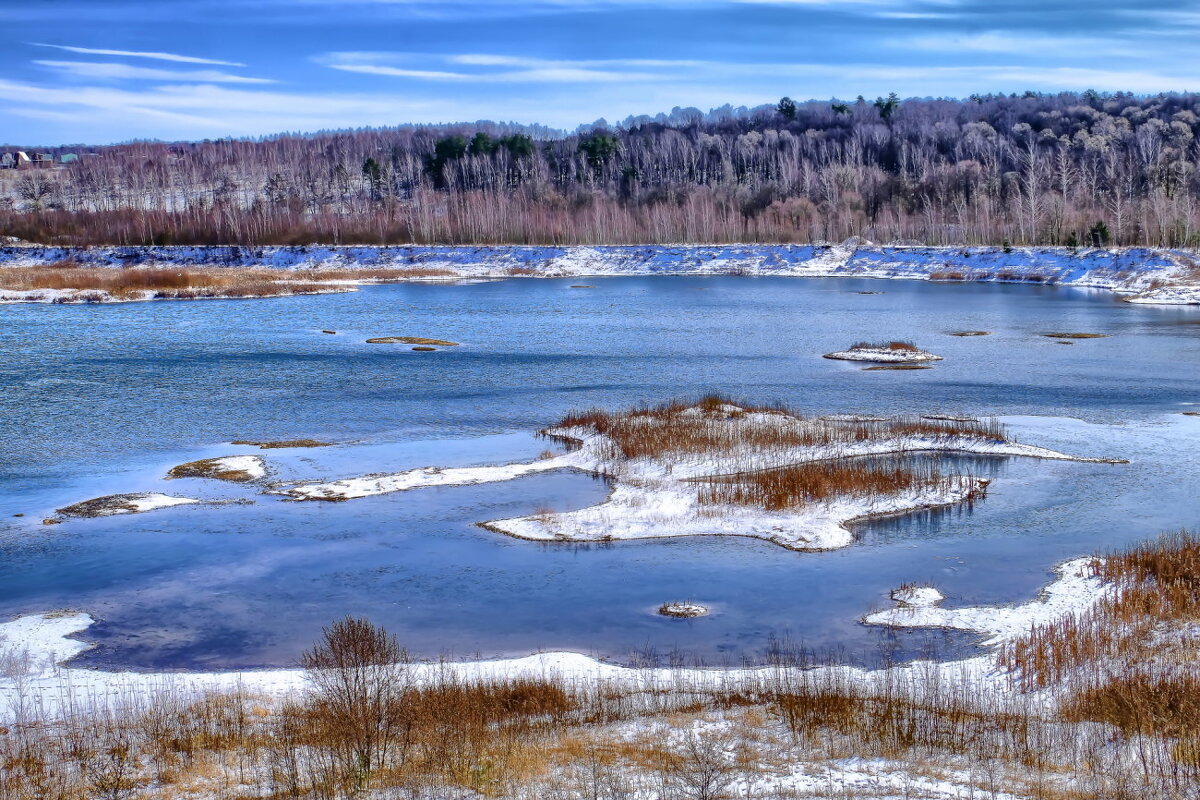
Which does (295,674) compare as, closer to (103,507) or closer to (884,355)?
(103,507)

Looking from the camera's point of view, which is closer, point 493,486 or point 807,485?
point 807,485

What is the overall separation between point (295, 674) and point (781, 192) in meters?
143

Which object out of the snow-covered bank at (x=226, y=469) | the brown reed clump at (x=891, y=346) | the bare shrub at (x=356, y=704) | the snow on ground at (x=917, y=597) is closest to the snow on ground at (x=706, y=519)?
the snow on ground at (x=917, y=597)

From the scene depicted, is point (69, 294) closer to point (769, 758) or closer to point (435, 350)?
point (435, 350)

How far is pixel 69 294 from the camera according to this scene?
285 feet

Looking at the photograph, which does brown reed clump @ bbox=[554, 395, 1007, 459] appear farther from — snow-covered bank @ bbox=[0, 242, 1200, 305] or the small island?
snow-covered bank @ bbox=[0, 242, 1200, 305]

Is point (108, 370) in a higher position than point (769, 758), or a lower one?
higher

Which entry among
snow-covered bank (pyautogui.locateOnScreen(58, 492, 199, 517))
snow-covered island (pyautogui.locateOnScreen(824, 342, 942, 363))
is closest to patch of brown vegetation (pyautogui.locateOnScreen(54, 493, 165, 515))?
snow-covered bank (pyautogui.locateOnScreen(58, 492, 199, 517))

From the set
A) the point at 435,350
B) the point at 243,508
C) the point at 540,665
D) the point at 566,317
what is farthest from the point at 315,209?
the point at 540,665

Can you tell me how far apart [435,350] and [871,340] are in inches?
909

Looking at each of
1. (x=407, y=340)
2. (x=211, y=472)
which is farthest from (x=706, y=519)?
(x=407, y=340)

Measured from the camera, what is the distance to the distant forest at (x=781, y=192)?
403ft

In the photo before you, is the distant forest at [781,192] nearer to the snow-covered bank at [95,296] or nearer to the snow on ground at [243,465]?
the snow-covered bank at [95,296]

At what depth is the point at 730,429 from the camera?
32500 mm
